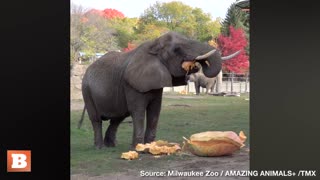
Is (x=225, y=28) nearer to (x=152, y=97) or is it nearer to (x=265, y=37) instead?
(x=265, y=37)

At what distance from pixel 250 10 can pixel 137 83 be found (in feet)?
2.96

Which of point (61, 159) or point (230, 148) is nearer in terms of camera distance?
point (230, 148)

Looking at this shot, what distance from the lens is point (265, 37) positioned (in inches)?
149

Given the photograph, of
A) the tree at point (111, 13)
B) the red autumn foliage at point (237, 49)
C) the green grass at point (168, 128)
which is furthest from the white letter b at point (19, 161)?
the red autumn foliage at point (237, 49)

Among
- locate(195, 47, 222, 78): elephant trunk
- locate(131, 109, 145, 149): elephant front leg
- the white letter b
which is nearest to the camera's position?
locate(195, 47, 222, 78): elephant trunk

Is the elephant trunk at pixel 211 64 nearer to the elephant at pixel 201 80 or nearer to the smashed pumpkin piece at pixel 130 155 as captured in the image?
the elephant at pixel 201 80

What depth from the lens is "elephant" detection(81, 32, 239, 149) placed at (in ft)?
12.3

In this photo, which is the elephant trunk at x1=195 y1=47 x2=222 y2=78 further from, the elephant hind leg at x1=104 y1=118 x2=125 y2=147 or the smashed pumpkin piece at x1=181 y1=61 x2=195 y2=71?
the elephant hind leg at x1=104 y1=118 x2=125 y2=147

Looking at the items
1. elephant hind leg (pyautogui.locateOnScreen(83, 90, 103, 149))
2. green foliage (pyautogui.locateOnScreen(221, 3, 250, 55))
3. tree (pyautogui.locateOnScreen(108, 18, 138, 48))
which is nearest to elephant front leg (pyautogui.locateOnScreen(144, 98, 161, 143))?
elephant hind leg (pyautogui.locateOnScreen(83, 90, 103, 149))

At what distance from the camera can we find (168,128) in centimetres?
392

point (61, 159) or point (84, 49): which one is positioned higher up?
point (84, 49)

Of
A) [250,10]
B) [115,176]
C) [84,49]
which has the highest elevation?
[250,10]

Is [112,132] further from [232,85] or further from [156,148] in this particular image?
[232,85]

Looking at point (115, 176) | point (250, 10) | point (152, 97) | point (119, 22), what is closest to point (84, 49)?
point (119, 22)
